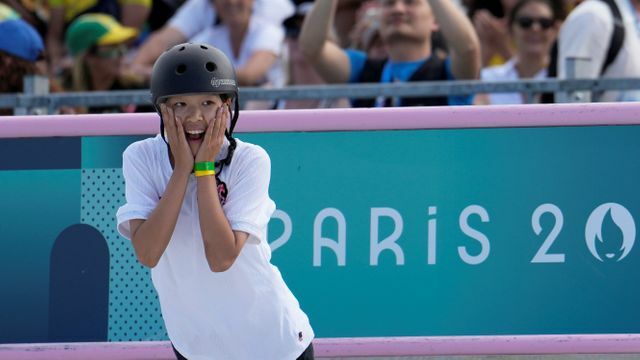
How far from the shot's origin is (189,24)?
30.1 ft

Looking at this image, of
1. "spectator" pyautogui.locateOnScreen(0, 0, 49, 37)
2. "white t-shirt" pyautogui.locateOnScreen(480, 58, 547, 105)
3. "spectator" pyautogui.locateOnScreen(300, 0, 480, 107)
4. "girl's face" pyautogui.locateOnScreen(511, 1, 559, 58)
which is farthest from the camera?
"spectator" pyautogui.locateOnScreen(0, 0, 49, 37)

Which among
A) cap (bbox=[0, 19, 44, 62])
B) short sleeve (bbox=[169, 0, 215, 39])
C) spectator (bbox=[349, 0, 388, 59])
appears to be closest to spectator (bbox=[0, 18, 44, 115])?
cap (bbox=[0, 19, 44, 62])

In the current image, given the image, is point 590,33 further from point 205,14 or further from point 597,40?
point 205,14

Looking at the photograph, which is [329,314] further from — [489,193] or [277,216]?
[489,193]

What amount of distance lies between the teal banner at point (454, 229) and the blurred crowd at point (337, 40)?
1.44m

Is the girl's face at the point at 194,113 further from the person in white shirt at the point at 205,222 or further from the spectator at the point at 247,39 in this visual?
the spectator at the point at 247,39

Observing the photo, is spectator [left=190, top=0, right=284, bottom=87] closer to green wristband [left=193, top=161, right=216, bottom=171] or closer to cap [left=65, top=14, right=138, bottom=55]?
cap [left=65, top=14, right=138, bottom=55]

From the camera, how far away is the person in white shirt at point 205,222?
11.6 feet

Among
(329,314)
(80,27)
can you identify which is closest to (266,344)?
(329,314)

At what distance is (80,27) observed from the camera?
8703 millimetres

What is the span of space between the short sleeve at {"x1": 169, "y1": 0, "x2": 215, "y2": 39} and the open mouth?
5553mm

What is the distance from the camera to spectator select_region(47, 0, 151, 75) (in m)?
10.5

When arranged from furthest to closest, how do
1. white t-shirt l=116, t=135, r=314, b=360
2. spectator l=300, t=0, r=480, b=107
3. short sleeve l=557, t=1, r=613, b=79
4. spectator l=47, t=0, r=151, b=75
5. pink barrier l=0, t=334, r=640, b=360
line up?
spectator l=47, t=0, r=151, b=75 → spectator l=300, t=0, r=480, b=107 → short sleeve l=557, t=1, r=613, b=79 → pink barrier l=0, t=334, r=640, b=360 → white t-shirt l=116, t=135, r=314, b=360

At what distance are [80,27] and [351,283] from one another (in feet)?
14.1
